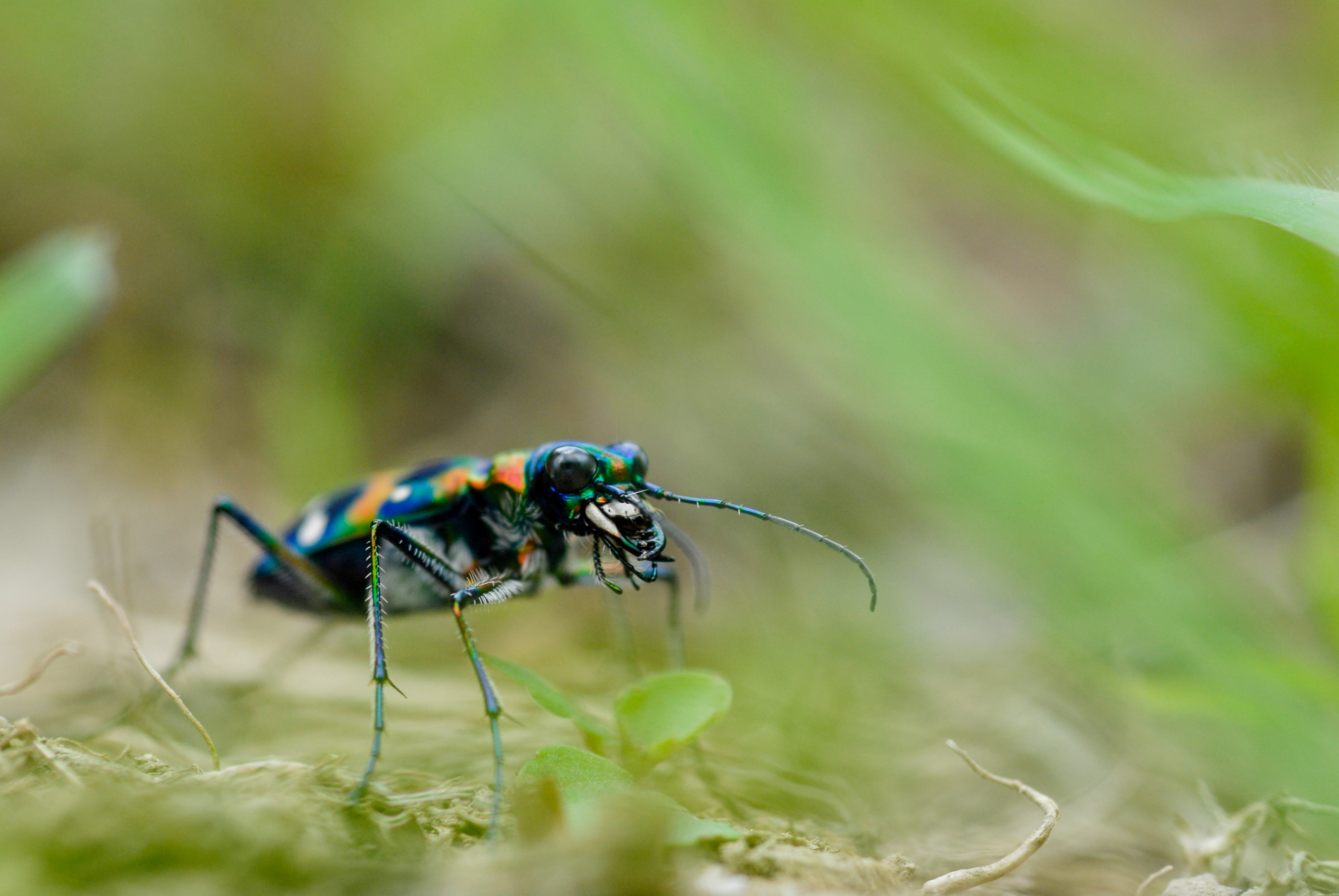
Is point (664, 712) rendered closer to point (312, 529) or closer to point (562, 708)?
point (562, 708)

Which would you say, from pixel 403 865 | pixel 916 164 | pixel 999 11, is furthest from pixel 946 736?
pixel 916 164

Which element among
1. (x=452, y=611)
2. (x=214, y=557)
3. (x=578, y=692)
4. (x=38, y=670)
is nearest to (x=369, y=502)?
(x=214, y=557)

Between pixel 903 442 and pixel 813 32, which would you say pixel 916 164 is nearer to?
pixel 813 32

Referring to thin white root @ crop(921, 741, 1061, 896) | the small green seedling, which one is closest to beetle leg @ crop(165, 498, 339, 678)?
the small green seedling

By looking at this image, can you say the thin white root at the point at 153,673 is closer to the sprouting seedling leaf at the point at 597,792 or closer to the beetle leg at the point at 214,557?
the sprouting seedling leaf at the point at 597,792

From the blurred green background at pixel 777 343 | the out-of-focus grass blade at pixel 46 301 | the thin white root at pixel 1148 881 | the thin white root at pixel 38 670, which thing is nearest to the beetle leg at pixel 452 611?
the blurred green background at pixel 777 343
